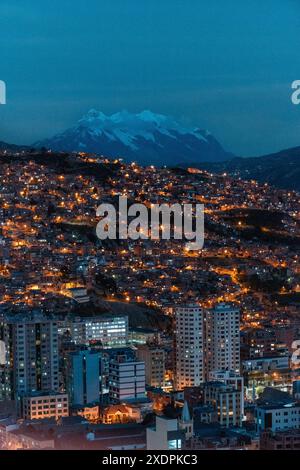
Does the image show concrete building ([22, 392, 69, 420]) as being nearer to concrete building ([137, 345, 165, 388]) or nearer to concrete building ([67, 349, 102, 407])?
concrete building ([67, 349, 102, 407])

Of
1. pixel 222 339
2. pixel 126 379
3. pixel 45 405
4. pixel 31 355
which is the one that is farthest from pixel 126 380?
pixel 222 339

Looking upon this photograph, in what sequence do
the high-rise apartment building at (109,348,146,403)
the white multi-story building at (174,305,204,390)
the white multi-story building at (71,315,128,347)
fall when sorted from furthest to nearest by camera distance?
the white multi-story building at (71,315,128,347) → the white multi-story building at (174,305,204,390) → the high-rise apartment building at (109,348,146,403)

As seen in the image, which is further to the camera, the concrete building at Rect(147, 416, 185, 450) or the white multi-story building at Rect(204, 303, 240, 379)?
the white multi-story building at Rect(204, 303, 240, 379)

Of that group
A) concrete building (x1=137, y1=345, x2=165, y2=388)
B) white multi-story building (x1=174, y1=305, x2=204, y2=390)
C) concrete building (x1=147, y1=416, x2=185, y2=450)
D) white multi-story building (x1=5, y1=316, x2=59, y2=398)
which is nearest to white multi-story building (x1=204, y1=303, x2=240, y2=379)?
white multi-story building (x1=174, y1=305, x2=204, y2=390)

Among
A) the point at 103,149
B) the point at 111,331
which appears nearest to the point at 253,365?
the point at 111,331
